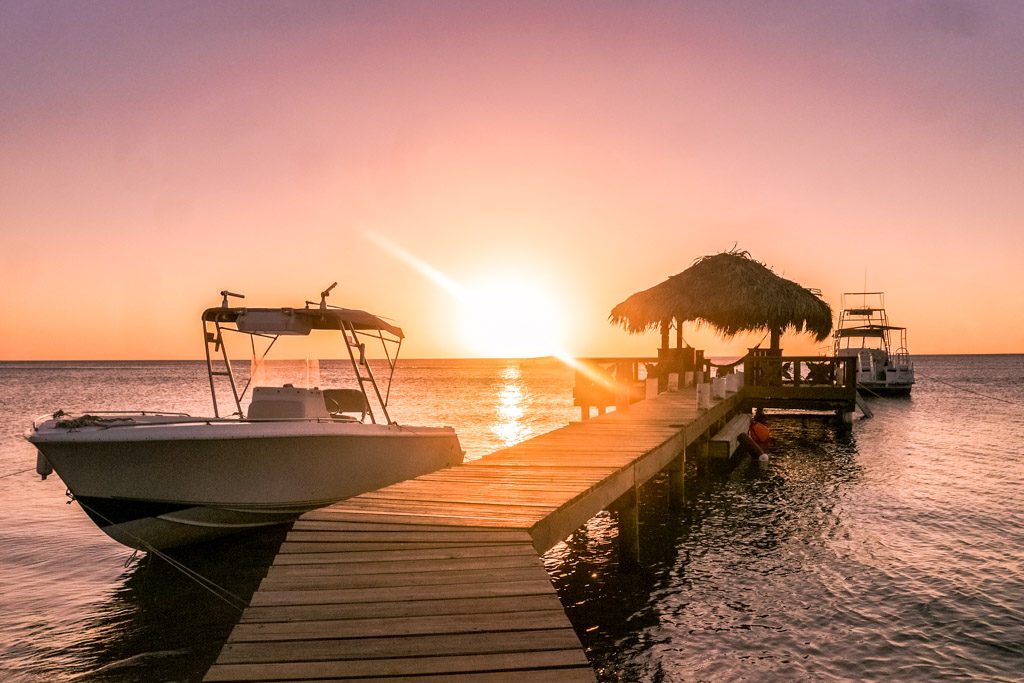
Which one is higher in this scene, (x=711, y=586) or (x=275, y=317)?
(x=275, y=317)

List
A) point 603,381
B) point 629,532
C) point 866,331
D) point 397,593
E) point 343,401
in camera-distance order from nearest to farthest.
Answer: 1. point 397,593
2. point 629,532
3. point 343,401
4. point 603,381
5. point 866,331

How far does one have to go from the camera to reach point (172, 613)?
27.0 feet

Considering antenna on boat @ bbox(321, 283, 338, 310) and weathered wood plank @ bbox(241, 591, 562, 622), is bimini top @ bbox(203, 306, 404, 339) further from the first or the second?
weathered wood plank @ bbox(241, 591, 562, 622)

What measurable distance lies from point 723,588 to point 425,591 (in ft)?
17.9

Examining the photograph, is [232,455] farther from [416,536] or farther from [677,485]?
[677,485]

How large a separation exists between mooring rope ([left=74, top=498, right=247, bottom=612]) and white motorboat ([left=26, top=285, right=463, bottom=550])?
47 millimetres

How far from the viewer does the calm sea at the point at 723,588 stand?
22.3 ft

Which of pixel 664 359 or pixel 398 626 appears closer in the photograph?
pixel 398 626

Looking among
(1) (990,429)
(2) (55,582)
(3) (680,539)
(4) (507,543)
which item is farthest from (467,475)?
(1) (990,429)

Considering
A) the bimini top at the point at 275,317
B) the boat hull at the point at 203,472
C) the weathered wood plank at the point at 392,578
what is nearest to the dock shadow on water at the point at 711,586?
the weathered wood plank at the point at 392,578

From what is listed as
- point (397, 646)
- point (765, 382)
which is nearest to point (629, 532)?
point (397, 646)

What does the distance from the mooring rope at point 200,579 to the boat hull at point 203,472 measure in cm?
3

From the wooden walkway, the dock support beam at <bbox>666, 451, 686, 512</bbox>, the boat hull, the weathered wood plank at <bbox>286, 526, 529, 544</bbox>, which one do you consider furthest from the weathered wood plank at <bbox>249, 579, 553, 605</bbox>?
the dock support beam at <bbox>666, 451, 686, 512</bbox>

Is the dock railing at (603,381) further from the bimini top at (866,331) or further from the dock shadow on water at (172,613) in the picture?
the bimini top at (866,331)
